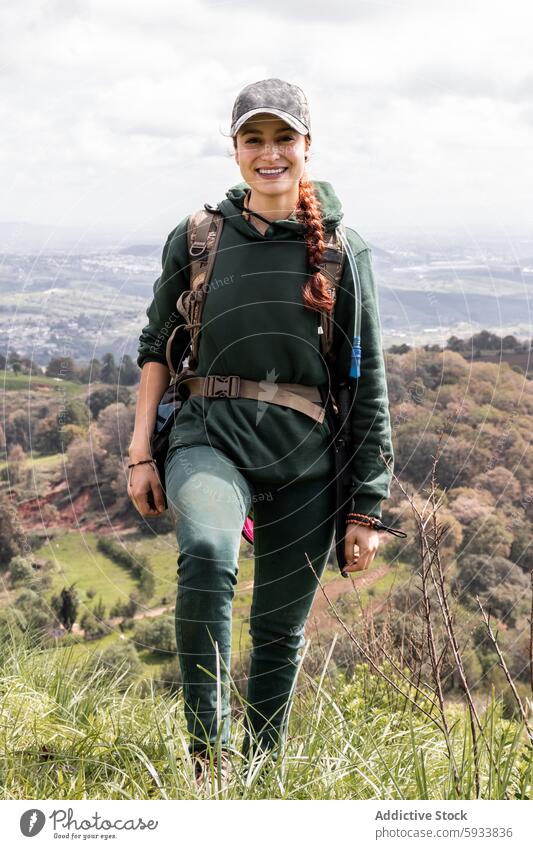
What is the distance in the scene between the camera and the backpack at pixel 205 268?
3178 mm

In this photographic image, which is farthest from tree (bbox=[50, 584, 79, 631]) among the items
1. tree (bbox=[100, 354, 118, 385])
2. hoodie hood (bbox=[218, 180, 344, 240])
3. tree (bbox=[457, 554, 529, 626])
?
hoodie hood (bbox=[218, 180, 344, 240])

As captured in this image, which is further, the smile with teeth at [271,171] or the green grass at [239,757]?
the smile with teeth at [271,171]

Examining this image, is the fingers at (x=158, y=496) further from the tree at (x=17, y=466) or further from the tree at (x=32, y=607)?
the tree at (x=17, y=466)

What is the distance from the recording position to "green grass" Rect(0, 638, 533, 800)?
9.18 ft

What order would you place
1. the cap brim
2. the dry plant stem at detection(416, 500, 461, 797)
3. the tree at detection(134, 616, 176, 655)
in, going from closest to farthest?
the dry plant stem at detection(416, 500, 461, 797), the cap brim, the tree at detection(134, 616, 176, 655)

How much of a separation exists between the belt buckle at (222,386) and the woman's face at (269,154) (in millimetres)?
644

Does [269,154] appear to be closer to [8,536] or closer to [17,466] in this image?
[17,466]

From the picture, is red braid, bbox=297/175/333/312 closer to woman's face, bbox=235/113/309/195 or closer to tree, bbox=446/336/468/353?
woman's face, bbox=235/113/309/195

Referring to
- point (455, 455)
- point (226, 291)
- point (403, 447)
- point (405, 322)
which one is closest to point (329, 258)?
point (226, 291)

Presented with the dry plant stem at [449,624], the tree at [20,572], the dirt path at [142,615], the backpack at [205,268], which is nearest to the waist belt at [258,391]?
the backpack at [205,268]

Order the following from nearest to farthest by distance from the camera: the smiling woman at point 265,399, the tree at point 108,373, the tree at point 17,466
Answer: the smiling woman at point 265,399
the tree at point 108,373
the tree at point 17,466

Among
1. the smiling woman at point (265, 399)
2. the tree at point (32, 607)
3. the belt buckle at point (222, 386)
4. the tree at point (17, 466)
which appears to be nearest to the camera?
the smiling woman at point (265, 399)

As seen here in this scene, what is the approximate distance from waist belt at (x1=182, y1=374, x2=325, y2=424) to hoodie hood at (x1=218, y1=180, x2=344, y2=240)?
495 millimetres
